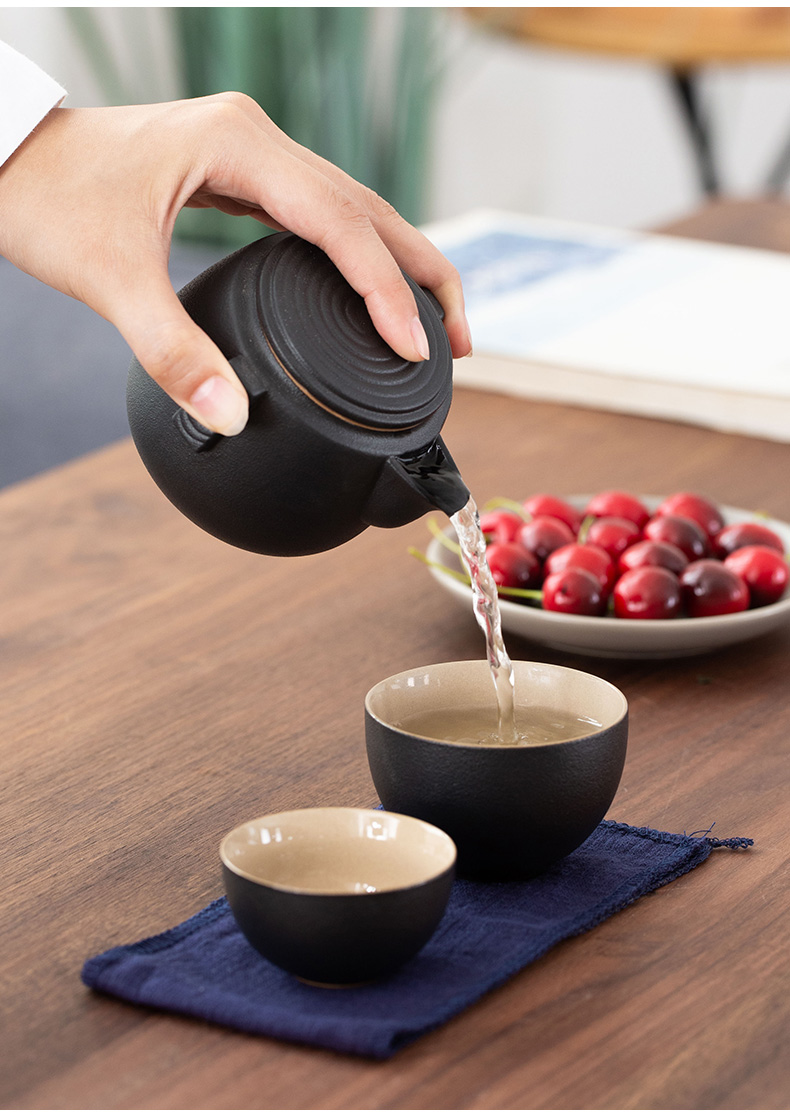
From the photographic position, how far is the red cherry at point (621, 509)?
1101 millimetres

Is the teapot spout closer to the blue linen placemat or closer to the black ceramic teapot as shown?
the black ceramic teapot

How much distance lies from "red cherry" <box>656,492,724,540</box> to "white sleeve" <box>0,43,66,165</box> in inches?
22.3

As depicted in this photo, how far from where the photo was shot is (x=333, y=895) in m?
0.57

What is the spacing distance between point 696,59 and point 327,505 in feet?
9.76

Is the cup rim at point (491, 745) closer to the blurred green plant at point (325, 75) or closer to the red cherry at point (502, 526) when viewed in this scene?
the red cherry at point (502, 526)

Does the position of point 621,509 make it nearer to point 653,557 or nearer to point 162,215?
point 653,557

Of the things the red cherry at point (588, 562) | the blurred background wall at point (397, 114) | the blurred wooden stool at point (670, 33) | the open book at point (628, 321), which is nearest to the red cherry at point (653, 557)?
the red cherry at point (588, 562)

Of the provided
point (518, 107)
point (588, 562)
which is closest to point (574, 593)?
point (588, 562)

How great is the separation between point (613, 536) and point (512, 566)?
0.09 metres

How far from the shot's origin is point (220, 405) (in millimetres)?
662

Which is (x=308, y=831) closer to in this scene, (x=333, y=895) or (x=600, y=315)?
(x=333, y=895)

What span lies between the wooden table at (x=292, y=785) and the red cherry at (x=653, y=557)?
0.07 meters

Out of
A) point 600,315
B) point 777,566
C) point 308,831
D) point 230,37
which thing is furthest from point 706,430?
point 230,37

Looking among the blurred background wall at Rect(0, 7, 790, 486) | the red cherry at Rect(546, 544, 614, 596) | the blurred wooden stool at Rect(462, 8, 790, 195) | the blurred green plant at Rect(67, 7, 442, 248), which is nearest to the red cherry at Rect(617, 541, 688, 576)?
the red cherry at Rect(546, 544, 614, 596)
